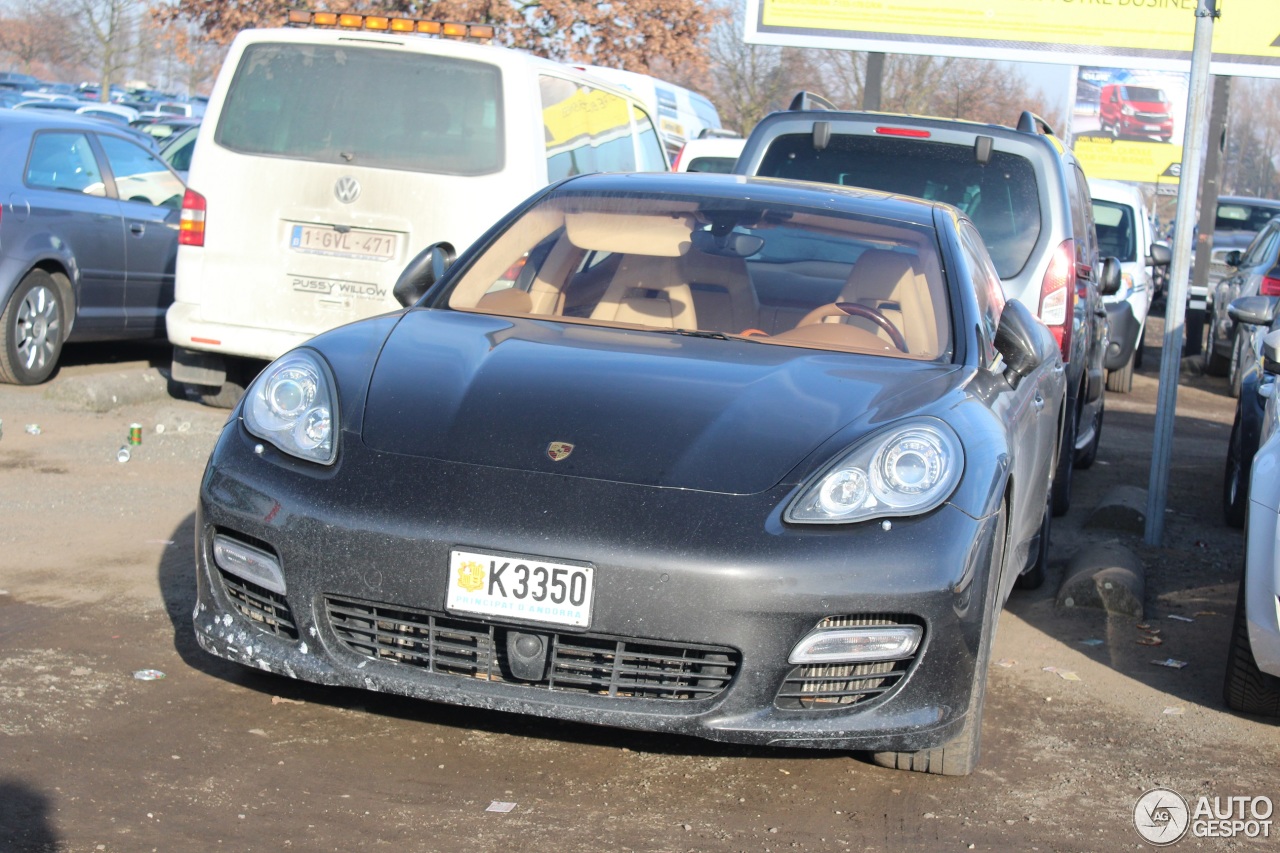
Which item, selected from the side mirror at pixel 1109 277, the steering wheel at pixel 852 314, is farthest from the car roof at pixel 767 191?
the side mirror at pixel 1109 277

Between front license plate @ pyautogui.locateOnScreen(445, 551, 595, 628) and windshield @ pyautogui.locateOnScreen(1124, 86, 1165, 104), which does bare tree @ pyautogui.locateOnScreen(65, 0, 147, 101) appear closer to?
windshield @ pyautogui.locateOnScreen(1124, 86, 1165, 104)

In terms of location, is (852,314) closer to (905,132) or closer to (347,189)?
(905,132)

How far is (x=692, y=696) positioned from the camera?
11.3 ft

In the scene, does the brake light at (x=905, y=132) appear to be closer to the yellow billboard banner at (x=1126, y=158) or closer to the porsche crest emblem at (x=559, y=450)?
the porsche crest emblem at (x=559, y=450)

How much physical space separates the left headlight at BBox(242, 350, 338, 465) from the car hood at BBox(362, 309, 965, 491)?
0.11 metres

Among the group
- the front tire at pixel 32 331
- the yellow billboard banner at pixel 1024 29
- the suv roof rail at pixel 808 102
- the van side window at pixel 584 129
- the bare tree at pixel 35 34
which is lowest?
the front tire at pixel 32 331

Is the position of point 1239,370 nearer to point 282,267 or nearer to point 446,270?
point 282,267

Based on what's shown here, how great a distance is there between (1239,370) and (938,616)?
1146cm

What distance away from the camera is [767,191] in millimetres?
5062

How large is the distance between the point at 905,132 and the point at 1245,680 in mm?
3592

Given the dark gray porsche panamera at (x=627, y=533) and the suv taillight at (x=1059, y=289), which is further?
the suv taillight at (x=1059, y=289)

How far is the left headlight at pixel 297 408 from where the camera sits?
147 inches

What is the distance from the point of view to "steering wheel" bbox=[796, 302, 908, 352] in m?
4.57

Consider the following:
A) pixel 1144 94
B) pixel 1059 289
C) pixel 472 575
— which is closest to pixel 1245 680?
pixel 472 575
